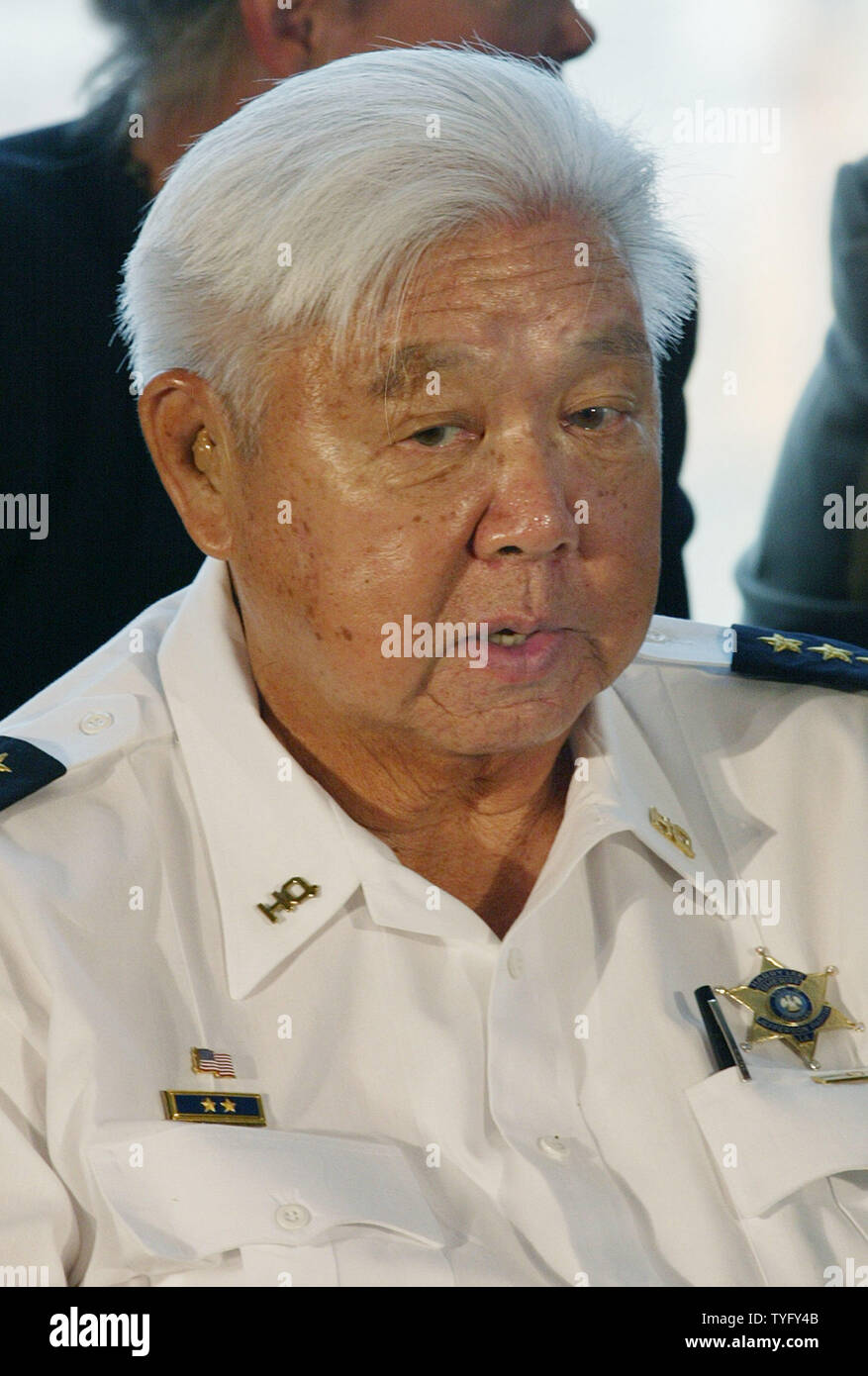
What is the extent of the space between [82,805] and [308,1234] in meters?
0.47

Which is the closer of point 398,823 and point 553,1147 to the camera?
point 553,1147

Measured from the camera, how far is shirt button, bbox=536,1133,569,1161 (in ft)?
5.13

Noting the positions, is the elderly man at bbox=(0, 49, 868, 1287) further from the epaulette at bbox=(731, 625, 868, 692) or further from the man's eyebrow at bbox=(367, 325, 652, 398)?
the epaulette at bbox=(731, 625, 868, 692)

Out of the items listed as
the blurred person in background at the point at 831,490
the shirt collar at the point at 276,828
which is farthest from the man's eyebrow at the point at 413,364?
the blurred person in background at the point at 831,490

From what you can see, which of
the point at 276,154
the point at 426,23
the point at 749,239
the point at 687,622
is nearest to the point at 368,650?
the point at 276,154

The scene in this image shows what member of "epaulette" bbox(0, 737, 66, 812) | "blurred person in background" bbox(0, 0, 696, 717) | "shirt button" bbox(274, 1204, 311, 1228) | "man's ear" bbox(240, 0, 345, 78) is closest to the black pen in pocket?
"shirt button" bbox(274, 1204, 311, 1228)

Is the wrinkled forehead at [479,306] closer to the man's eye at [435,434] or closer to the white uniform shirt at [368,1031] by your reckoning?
the man's eye at [435,434]

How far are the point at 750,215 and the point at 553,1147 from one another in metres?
1.85

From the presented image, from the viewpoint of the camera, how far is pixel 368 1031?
162 cm

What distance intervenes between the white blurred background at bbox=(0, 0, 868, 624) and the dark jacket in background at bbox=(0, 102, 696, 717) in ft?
2.93

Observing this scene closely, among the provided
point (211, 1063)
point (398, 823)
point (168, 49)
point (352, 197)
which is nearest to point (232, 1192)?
point (211, 1063)

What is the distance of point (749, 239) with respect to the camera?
113 inches

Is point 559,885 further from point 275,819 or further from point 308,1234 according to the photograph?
point 308,1234

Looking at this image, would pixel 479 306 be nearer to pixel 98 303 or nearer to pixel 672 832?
pixel 672 832
